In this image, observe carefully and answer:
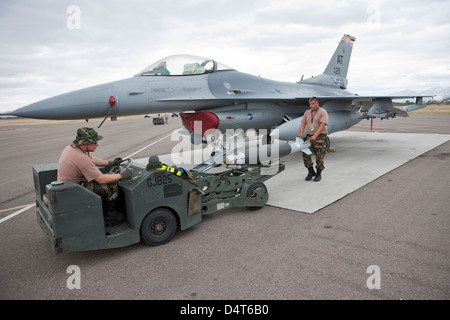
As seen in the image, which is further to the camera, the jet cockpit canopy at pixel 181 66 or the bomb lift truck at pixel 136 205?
the jet cockpit canopy at pixel 181 66

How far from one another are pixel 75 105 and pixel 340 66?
11.6 m

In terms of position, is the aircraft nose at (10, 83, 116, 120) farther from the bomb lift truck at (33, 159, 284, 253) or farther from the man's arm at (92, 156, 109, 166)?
the man's arm at (92, 156, 109, 166)

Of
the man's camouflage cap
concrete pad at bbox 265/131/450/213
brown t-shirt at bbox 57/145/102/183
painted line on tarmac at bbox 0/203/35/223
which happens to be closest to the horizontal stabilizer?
concrete pad at bbox 265/131/450/213

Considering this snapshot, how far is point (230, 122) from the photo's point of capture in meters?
7.90

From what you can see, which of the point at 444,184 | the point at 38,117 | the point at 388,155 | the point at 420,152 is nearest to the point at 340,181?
the point at 444,184

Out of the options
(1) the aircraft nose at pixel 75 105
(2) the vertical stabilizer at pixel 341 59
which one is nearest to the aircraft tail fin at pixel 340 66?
(2) the vertical stabilizer at pixel 341 59

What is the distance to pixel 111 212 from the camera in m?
3.72

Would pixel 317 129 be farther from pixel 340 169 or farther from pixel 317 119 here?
pixel 340 169

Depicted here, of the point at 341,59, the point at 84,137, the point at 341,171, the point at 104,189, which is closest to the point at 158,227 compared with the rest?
the point at 104,189

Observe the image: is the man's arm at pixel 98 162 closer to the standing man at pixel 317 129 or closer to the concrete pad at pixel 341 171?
the concrete pad at pixel 341 171

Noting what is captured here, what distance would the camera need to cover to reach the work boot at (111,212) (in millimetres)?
3688
